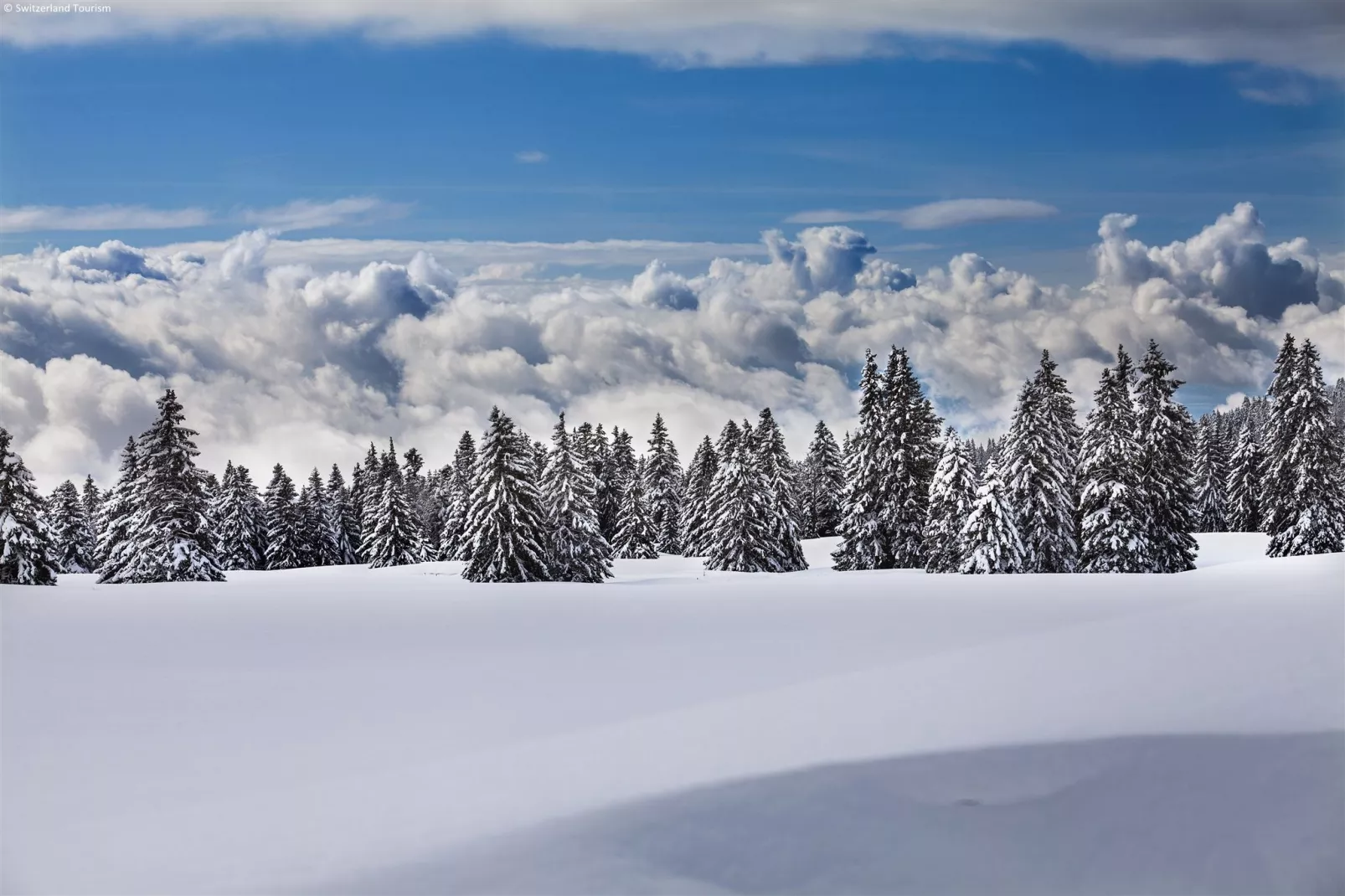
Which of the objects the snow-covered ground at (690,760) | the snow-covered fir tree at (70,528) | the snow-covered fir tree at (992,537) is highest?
the snow-covered fir tree at (70,528)

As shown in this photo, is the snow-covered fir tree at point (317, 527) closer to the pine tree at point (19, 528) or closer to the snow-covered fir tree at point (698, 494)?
the snow-covered fir tree at point (698, 494)

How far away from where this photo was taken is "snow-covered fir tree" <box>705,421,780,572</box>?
58.1 metres

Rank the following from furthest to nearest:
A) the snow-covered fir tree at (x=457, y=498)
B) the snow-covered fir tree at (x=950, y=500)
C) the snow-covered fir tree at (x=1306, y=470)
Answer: the snow-covered fir tree at (x=457, y=498), the snow-covered fir tree at (x=1306, y=470), the snow-covered fir tree at (x=950, y=500)

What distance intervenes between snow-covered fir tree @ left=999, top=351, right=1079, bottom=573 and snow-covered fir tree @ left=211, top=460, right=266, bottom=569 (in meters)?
61.6

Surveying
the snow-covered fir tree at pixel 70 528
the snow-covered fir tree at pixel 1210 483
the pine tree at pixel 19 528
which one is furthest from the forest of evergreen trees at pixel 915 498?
the snow-covered fir tree at pixel 1210 483

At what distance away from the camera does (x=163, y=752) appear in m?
10.1

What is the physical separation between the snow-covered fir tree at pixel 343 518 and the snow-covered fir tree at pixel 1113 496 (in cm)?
6281

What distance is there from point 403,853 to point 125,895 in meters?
1.96

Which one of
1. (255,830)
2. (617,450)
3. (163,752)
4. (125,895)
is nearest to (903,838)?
(255,830)

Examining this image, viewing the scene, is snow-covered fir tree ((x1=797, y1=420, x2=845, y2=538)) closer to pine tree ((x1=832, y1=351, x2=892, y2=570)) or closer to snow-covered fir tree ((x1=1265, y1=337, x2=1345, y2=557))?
pine tree ((x1=832, y1=351, x2=892, y2=570))

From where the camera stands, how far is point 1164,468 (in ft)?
164

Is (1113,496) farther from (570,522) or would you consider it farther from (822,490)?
(822,490)

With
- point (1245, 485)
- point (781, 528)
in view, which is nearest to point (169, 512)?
point (781, 528)

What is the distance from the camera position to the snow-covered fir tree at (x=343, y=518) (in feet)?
300
